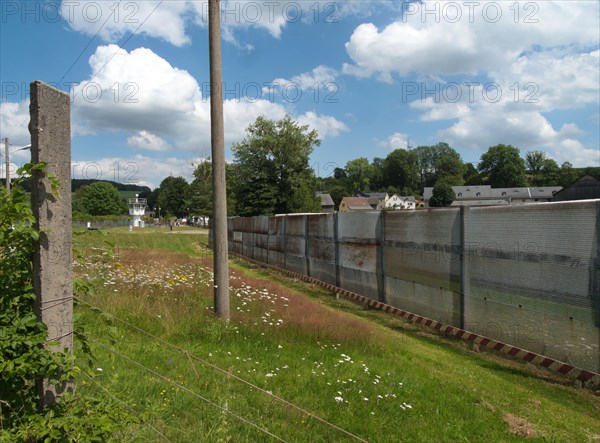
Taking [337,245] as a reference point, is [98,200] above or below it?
above

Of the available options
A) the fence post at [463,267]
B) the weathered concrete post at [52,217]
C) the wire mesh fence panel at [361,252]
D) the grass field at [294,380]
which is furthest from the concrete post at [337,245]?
the weathered concrete post at [52,217]

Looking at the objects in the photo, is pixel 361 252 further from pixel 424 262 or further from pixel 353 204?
pixel 353 204

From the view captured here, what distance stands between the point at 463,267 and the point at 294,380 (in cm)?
536

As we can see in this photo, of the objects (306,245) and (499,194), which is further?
(499,194)

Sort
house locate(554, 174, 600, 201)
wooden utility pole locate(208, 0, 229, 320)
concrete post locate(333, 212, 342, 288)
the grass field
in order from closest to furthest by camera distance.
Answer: the grass field → wooden utility pole locate(208, 0, 229, 320) → concrete post locate(333, 212, 342, 288) → house locate(554, 174, 600, 201)

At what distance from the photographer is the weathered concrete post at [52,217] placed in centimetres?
276

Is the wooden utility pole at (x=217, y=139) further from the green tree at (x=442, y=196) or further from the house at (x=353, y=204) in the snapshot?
the house at (x=353, y=204)

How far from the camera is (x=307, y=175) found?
62.6 meters

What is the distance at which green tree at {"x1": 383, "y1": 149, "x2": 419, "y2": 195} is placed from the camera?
181 metres

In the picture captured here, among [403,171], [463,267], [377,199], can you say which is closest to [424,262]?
[463,267]

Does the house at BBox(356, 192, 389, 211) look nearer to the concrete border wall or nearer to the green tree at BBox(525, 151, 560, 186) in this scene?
the green tree at BBox(525, 151, 560, 186)

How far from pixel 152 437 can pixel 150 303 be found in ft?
17.9

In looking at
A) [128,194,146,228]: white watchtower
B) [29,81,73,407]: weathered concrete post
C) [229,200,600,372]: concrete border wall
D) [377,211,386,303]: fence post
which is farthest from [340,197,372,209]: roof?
[29,81,73,407]: weathered concrete post

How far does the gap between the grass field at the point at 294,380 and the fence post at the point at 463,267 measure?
788 millimetres
